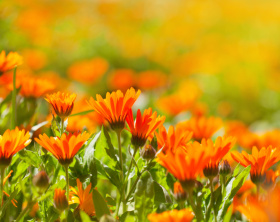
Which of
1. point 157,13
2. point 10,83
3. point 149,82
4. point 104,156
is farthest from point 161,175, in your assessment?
point 157,13

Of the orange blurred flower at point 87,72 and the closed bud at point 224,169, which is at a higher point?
the closed bud at point 224,169

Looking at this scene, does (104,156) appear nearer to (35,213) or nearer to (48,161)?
(48,161)

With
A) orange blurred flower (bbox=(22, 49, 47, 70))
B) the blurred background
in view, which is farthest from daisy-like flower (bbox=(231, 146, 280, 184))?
orange blurred flower (bbox=(22, 49, 47, 70))

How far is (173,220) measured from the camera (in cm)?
74

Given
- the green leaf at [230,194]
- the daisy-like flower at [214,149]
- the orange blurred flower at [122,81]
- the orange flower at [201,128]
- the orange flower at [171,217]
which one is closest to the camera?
the orange flower at [171,217]

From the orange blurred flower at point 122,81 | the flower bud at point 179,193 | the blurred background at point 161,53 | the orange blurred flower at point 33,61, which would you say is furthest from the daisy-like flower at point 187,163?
the orange blurred flower at point 33,61

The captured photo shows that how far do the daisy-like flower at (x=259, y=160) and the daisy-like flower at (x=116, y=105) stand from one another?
0.82 feet

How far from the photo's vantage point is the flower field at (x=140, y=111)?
91cm

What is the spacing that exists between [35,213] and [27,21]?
4110 mm

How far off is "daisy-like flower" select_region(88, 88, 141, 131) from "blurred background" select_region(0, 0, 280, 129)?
0.61 meters

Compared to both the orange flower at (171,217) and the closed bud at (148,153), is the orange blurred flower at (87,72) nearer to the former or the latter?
the closed bud at (148,153)

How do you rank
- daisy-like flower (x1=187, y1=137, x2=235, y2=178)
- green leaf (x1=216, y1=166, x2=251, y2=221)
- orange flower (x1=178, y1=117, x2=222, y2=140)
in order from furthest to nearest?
orange flower (x1=178, y1=117, x2=222, y2=140), green leaf (x1=216, y1=166, x2=251, y2=221), daisy-like flower (x1=187, y1=137, x2=235, y2=178)

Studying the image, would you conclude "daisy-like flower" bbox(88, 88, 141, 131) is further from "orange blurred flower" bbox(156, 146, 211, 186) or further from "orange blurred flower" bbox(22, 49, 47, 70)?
"orange blurred flower" bbox(22, 49, 47, 70)

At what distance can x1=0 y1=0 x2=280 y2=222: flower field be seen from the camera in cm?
91
